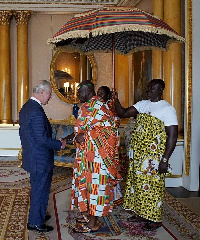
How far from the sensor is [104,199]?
369cm

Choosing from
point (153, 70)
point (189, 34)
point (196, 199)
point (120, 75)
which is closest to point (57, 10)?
point (120, 75)

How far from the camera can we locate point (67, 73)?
984cm

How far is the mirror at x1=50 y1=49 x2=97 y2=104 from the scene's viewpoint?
9.81m

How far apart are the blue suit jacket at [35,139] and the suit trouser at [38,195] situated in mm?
93

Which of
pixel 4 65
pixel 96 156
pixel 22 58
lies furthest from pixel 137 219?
pixel 4 65

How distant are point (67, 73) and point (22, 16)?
1.92 m

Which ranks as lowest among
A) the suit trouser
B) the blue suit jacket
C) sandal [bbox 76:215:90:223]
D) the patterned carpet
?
the patterned carpet

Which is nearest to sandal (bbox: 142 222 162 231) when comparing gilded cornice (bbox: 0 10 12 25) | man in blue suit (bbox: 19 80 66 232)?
man in blue suit (bbox: 19 80 66 232)

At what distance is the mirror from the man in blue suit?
20.1 ft

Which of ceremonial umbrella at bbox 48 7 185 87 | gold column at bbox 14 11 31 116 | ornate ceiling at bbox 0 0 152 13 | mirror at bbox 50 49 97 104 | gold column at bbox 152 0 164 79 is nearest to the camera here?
ceremonial umbrella at bbox 48 7 185 87

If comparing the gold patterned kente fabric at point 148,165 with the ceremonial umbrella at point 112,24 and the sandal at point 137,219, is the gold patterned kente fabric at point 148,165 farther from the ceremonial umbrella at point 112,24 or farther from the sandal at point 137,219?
the ceremonial umbrella at point 112,24

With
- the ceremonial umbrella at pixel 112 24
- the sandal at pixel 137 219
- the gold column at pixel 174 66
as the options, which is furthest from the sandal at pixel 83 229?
the gold column at pixel 174 66

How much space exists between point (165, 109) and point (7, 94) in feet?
22.1

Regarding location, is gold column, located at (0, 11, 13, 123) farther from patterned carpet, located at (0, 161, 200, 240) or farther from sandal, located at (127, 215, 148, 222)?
sandal, located at (127, 215, 148, 222)
